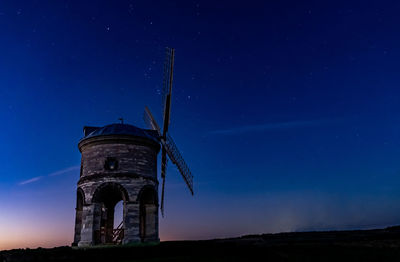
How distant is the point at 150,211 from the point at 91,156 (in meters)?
4.77

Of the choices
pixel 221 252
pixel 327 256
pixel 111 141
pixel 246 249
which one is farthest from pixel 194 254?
pixel 111 141

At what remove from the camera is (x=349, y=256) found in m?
8.40

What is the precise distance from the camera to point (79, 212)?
18.8 m

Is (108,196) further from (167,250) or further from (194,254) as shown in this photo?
(194,254)

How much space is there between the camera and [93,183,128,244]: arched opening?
58.0ft

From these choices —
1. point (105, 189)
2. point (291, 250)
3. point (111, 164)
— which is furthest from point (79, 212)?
point (291, 250)

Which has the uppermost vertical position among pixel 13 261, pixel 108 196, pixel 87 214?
pixel 108 196

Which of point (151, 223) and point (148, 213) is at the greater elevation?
point (148, 213)

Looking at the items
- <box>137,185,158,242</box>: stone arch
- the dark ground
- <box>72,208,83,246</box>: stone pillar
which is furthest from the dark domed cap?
the dark ground

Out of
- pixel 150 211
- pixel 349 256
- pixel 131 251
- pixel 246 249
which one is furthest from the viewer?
pixel 150 211

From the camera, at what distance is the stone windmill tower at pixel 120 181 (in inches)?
690

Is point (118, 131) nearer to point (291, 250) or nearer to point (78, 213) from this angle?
point (78, 213)

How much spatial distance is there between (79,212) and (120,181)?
3.36 m

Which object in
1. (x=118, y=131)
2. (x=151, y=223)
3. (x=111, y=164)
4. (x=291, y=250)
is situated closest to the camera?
(x=291, y=250)
